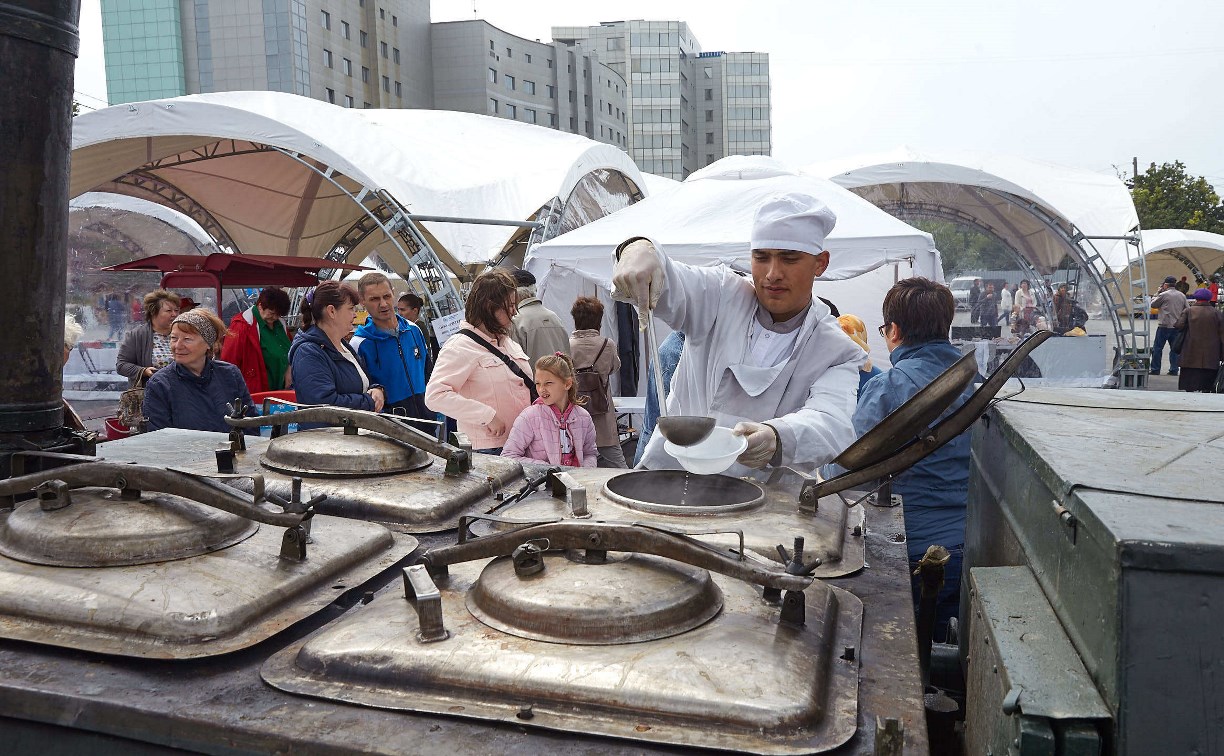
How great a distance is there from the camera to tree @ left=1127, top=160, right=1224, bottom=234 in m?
35.3

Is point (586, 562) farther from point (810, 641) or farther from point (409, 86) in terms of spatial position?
point (409, 86)

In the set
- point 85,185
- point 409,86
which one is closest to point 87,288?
point 85,185

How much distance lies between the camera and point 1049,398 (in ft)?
5.94

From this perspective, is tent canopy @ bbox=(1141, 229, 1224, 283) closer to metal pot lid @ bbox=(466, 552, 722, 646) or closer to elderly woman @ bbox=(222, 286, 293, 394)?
elderly woman @ bbox=(222, 286, 293, 394)

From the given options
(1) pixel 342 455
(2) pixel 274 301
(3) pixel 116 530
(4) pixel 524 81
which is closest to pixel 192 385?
(2) pixel 274 301

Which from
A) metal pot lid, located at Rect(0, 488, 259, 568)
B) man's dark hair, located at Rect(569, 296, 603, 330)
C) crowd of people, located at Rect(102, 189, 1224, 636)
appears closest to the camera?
metal pot lid, located at Rect(0, 488, 259, 568)

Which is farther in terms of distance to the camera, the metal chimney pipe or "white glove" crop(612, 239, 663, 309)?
"white glove" crop(612, 239, 663, 309)

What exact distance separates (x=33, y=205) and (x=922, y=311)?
2.84 metres

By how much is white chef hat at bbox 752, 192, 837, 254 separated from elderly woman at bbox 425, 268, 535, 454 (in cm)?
214

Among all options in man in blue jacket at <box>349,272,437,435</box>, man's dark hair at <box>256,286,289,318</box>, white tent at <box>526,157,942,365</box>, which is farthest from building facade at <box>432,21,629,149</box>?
man in blue jacket at <box>349,272,437,435</box>

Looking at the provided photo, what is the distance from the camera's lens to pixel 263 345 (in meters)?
6.34

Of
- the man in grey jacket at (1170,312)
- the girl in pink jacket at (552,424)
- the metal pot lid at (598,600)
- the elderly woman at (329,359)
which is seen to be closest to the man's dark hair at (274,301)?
the elderly woman at (329,359)

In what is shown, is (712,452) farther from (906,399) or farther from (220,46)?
(220,46)

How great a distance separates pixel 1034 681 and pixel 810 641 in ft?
1.04
